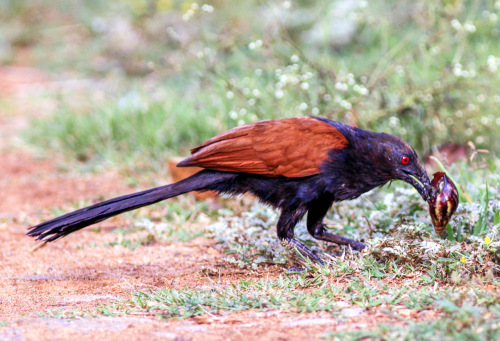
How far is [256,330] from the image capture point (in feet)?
7.89

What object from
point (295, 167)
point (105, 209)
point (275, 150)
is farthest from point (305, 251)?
point (105, 209)

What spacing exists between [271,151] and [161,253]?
1.12 m

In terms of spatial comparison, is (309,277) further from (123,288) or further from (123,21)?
(123,21)

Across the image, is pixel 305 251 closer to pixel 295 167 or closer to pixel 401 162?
pixel 295 167

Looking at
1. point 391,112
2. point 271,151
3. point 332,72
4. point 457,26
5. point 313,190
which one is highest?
point 457,26

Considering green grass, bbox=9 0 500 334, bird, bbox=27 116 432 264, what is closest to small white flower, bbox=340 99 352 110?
green grass, bbox=9 0 500 334

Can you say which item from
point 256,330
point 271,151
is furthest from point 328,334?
point 271,151

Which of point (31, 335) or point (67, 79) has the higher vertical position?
point (67, 79)

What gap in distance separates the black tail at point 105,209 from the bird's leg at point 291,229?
417mm

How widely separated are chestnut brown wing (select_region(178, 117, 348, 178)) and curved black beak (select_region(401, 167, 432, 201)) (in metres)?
0.39

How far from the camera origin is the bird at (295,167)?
339cm

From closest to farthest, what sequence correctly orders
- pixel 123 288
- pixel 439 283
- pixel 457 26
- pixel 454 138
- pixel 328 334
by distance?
pixel 328 334
pixel 439 283
pixel 123 288
pixel 457 26
pixel 454 138

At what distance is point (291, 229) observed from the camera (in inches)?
140

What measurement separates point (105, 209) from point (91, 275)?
479 millimetres
